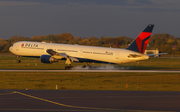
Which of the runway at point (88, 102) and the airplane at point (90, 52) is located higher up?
the airplane at point (90, 52)

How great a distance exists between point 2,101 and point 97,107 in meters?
6.85

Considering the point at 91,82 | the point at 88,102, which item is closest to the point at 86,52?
the point at 91,82

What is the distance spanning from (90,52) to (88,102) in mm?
32501

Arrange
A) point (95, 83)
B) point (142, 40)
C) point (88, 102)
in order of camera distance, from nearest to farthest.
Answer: point (88, 102) < point (95, 83) < point (142, 40)

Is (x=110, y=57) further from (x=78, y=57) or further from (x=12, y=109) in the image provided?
(x=12, y=109)

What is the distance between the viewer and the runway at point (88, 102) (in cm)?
1758

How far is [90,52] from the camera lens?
171ft

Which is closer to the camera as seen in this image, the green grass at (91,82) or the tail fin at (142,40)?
the green grass at (91,82)

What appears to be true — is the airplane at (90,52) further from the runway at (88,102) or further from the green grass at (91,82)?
the runway at (88,102)

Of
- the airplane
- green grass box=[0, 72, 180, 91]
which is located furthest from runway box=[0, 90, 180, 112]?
the airplane

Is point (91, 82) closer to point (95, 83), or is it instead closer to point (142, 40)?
point (95, 83)

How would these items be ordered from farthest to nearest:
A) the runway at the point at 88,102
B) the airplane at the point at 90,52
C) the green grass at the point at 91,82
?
the airplane at the point at 90,52
the green grass at the point at 91,82
the runway at the point at 88,102

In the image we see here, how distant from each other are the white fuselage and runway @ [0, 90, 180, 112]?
1099 inches

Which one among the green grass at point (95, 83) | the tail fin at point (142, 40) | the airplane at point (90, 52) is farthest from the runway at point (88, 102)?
the tail fin at point (142, 40)
